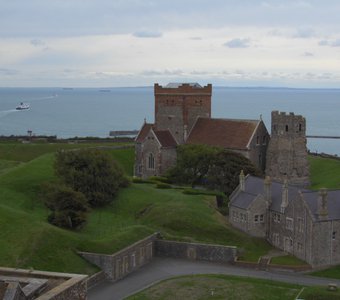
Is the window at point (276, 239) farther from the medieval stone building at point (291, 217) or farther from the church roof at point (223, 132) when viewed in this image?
the church roof at point (223, 132)

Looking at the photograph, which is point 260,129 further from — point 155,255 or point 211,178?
point 155,255

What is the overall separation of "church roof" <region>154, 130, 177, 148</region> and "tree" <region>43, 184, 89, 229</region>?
2362 cm

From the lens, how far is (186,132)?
6981cm

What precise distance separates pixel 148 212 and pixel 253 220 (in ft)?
29.3

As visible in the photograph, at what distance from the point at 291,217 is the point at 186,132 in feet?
89.8

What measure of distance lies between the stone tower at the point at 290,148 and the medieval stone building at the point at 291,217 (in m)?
13.5

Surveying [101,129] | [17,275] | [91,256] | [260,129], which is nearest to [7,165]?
[260,129]

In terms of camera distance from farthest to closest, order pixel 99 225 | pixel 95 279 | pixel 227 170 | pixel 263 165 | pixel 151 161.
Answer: pixel 151 161 < pixel 263 165 < pixel 227 170 < pixel 99 225 < pixel 95 279

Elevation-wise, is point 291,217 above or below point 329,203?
below

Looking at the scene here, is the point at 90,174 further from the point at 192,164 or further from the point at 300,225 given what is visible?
the point at 300,225

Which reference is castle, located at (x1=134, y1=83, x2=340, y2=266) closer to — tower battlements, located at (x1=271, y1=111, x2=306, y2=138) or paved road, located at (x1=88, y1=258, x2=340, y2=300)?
tower battlements, located at (x1=271, y1=111, x2=306, y2=138)

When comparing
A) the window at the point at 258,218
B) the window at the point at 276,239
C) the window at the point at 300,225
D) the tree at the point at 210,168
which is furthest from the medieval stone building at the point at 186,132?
the window at the point at 300,225

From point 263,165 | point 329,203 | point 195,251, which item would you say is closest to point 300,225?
point 329,203

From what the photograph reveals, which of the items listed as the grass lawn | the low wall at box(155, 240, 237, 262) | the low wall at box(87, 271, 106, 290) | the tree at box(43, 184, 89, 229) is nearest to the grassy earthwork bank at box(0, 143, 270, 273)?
the low wall at box(87, 271, 106, 290)
